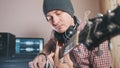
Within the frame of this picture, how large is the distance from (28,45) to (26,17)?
30 centimetres

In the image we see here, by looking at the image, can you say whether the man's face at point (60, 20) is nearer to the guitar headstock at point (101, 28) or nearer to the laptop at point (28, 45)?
the guitar headstock at point (101, 28)

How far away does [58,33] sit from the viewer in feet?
4.47

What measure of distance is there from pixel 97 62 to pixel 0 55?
3.10ft

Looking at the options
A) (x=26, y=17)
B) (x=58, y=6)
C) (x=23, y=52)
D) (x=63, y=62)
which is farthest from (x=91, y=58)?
(x=26, y=17)

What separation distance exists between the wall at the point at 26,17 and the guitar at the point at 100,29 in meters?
1.32

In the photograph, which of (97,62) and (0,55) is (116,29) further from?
(0,55)

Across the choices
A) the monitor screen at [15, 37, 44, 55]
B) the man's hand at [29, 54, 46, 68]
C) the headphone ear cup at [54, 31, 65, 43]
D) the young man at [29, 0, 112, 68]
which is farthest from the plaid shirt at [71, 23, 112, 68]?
the monitor screen at [15, 37, 44, 55]

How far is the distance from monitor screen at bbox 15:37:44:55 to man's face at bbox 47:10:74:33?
664 mm

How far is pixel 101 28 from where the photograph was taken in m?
0.75

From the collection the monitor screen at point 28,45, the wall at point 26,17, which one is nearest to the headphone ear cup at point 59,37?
the monitor screen at point 28,45

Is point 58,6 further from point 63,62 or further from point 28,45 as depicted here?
point 28,45

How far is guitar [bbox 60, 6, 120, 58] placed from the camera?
691 mm

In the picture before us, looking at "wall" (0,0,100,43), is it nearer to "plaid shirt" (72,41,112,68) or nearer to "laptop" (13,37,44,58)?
"laptop" (13,37,44,58)

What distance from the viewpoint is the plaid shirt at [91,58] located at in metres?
1.03
